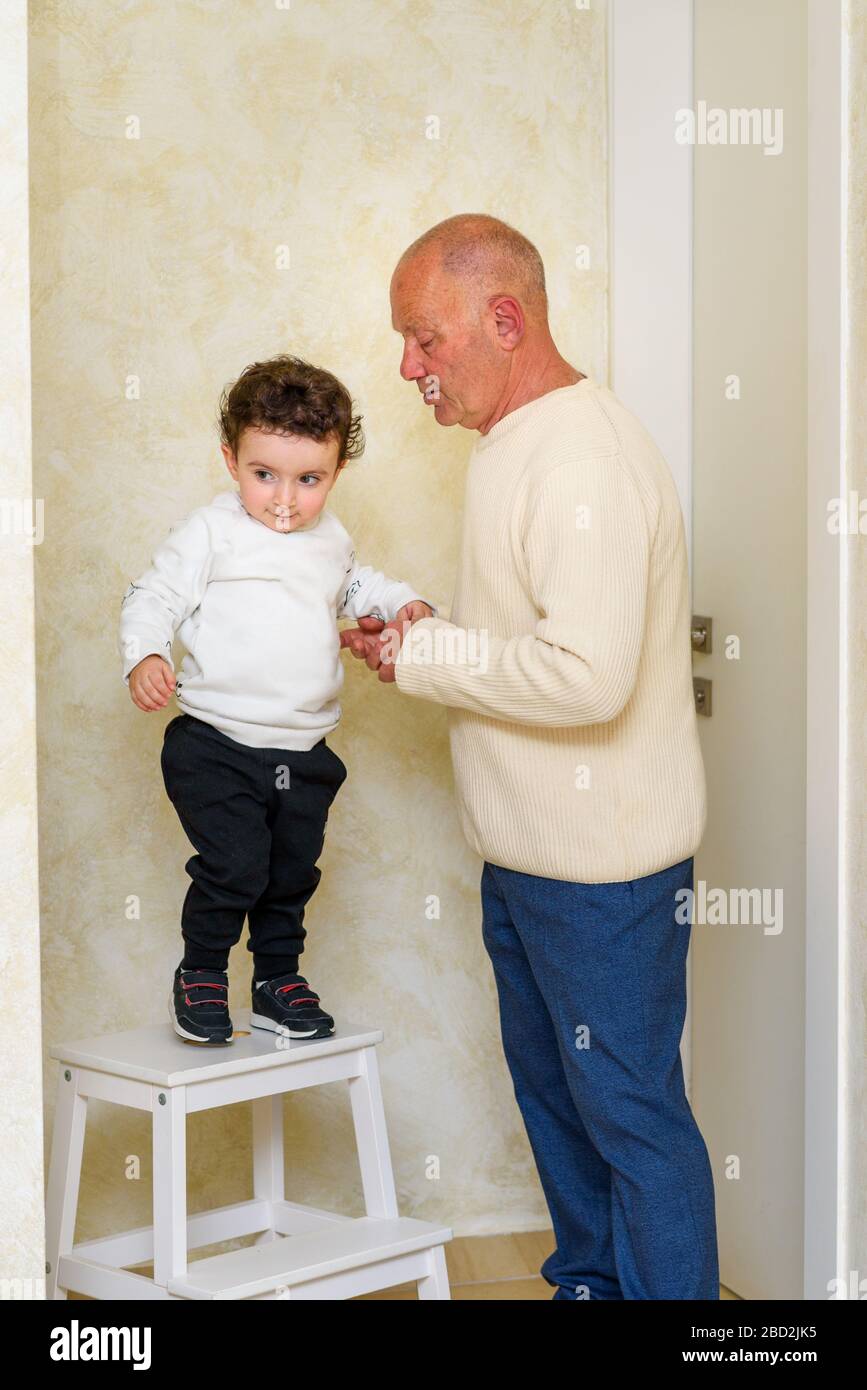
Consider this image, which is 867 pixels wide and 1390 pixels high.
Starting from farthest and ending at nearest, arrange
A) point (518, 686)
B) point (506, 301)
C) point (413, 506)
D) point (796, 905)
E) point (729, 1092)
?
1. point (413, 506)
2. point (729, 1092)
3. point (796, 905)
4. point (506, 301)
5. point (518, 686)

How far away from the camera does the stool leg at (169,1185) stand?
1.72 m

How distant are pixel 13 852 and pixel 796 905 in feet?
3.42

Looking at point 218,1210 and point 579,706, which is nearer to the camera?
point 579,706

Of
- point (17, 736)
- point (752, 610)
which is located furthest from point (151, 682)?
point (752, 610)

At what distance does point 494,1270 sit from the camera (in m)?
2.35

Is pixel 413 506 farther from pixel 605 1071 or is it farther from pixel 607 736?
pixel 605 1071

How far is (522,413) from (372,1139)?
93 cm

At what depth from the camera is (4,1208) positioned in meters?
1.46

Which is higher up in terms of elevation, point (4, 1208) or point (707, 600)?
point (707, 600)

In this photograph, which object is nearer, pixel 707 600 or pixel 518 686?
pixel 518 686

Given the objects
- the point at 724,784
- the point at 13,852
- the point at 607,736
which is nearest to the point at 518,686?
the point at 607,736

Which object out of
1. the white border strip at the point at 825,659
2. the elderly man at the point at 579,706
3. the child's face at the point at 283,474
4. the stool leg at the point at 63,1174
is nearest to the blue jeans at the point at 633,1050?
the elderly man at the point at 579,706

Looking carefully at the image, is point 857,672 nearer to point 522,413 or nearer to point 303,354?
point 522,413

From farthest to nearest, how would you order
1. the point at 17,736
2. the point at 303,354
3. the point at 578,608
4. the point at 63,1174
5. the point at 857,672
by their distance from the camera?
the point at 303,354, the point at 63,1174, the point at 857,672, the point at 578,608, the point at 17,736
